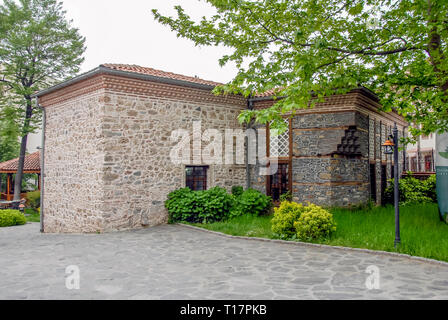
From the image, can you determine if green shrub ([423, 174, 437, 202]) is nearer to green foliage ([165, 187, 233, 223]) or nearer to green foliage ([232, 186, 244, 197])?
green foliage ([232, 186, 244, 197])

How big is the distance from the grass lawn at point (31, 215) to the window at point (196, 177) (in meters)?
11.9

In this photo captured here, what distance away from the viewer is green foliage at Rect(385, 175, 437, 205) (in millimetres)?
13859

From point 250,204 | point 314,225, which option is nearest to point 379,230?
point 314,225

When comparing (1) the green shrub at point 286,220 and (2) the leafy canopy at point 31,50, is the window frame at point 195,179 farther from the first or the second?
(2) the leafy canopy at point 31,50

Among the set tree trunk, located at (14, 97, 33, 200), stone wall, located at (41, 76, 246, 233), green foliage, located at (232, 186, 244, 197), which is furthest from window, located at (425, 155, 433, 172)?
tree trunk, located at (14, 97, 33, 200)

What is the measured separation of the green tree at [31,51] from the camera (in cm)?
2094

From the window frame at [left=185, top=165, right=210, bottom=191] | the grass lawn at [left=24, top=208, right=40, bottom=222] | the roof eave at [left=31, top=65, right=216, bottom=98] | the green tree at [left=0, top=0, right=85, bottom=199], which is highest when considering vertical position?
the green tree at [left=0, top=0, right=85, bottom=199]

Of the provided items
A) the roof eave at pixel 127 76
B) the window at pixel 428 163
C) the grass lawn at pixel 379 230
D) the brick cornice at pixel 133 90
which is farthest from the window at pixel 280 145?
the window at pixel 428 163

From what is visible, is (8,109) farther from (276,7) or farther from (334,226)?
(334,226)

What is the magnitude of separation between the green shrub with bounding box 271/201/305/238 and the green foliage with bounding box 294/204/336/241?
0.26m

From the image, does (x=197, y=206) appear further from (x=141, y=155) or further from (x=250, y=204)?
(x=141, y=155)

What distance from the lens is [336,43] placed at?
8.54m

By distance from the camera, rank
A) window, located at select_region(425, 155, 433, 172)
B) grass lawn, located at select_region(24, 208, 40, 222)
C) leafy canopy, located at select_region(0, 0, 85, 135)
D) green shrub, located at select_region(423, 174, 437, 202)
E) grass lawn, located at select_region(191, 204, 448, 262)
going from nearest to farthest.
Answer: grass lawn, located at select_region(191, 204, 448, 262) → green shrub, located at select_region(423, 174, 437, 202) → grass lawn, located at select_region(24, 208, 40, 222) → leafy canopy, located at select_region(0, 0, 85, 135) → window, located at select_region(425, 155, 433, 172)
